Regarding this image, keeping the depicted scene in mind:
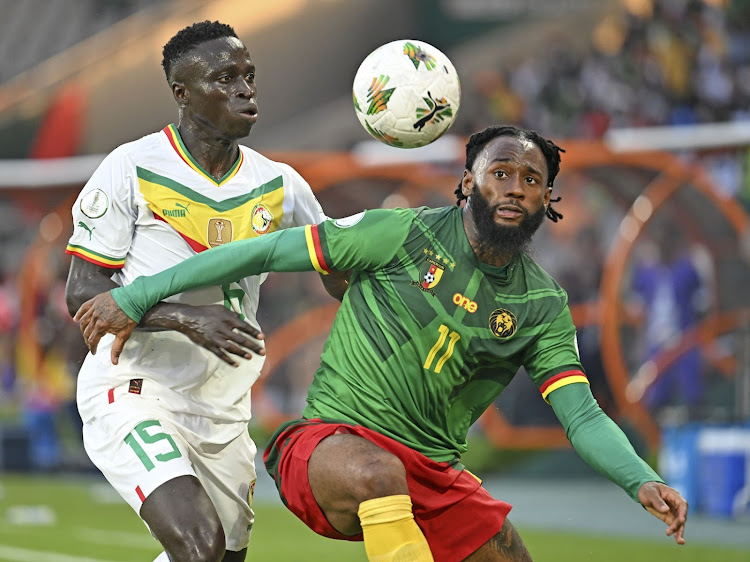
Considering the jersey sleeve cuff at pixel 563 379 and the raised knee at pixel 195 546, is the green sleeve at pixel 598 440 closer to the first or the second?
the jersey sleeve cuff at pixel 563 379

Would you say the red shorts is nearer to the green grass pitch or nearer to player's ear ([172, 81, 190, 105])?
player's ear ([172, 81, 190, 105])

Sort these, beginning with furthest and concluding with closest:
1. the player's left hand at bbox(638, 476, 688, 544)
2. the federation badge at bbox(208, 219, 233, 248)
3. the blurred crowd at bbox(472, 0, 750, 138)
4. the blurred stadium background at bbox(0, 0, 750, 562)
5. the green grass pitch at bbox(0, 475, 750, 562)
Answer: the blurred crowd at bbox(472, 0, 750, 138), the blurred stadium background at bbox(0, 0, 750, 562), the green grass pitch at bbox(0, 475, 750, 562), the federation badge at bbox(208, 219, 233, 248), the player's left hand at bbox(638, 476, 688, 544)

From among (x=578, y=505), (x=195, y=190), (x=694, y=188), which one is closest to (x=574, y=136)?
(x=694, y=188)

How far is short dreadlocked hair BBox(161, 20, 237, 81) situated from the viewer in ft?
18.4

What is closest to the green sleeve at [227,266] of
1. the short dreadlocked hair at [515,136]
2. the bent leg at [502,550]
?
the short dreadlocked hair at [515,136]

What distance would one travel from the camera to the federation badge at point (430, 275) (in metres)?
4.89

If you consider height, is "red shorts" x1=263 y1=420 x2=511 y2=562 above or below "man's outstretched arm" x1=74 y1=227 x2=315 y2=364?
below

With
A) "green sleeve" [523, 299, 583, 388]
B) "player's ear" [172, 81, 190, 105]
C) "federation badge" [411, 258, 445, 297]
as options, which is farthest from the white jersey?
"green sleeve" [523, 299, 583, 388]

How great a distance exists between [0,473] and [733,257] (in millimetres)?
9438

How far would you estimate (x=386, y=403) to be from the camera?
15.8 ft

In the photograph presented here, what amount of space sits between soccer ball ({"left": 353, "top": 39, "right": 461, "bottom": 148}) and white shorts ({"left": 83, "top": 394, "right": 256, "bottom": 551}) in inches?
59.0

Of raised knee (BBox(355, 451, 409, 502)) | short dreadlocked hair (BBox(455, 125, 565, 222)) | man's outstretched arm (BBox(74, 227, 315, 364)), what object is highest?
short dreadlocked hair (BBox(455, 125, 565, 222))

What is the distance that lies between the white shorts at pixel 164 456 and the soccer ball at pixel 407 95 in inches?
59.0

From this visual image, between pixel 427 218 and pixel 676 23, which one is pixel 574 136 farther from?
pixel 427 218
